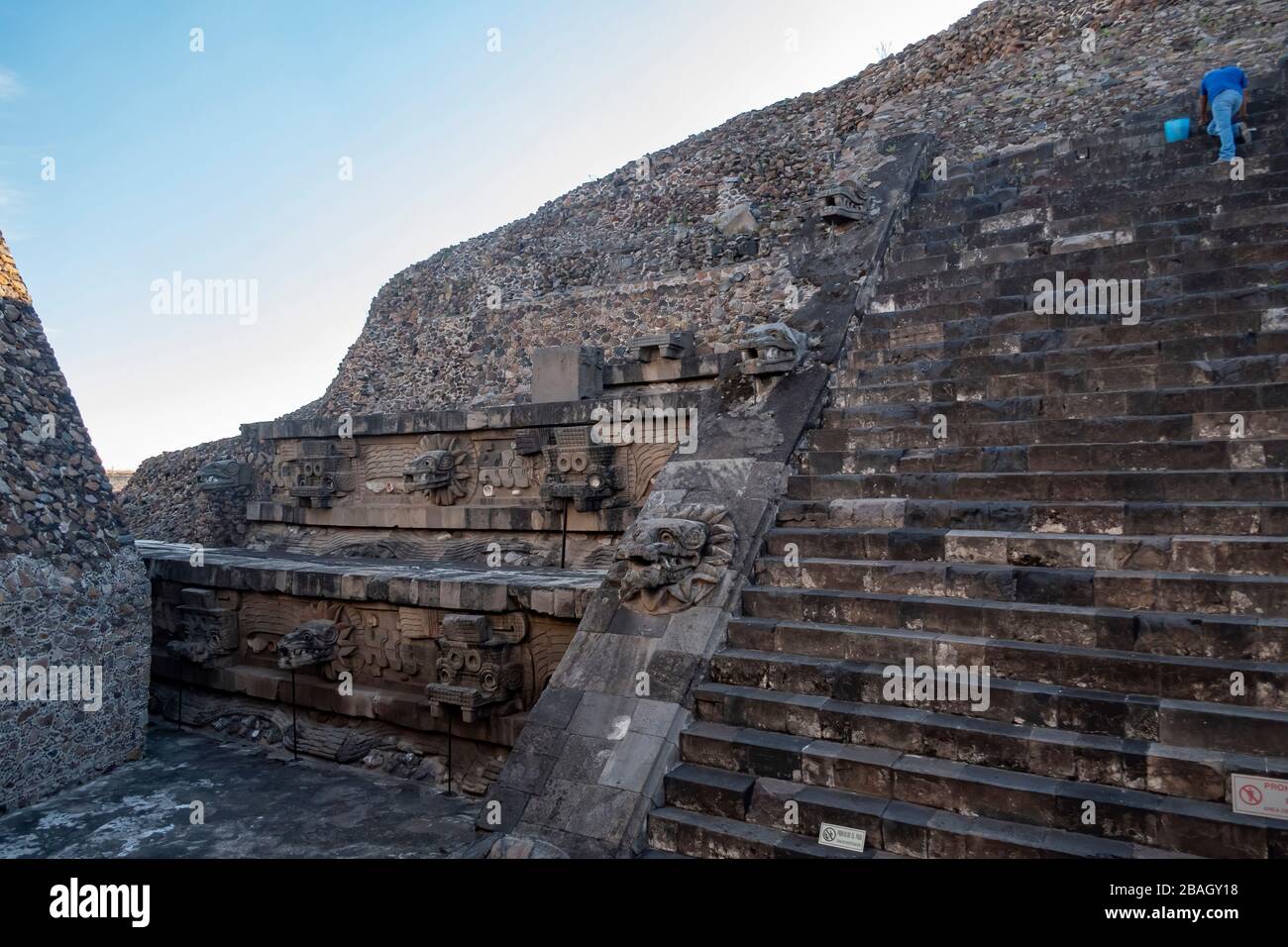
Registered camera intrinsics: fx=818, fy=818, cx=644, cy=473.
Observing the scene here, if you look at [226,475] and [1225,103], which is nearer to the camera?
[1225,103]

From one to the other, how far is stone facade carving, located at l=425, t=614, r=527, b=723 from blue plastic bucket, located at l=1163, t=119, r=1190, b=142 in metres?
8.04

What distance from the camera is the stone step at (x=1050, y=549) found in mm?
4012

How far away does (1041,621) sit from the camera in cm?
411

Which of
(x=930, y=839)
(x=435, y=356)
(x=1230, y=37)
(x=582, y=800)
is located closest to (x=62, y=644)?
(x=582, y=800)

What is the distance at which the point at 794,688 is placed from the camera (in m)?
4.48

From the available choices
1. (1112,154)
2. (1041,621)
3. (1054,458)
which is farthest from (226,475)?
(1112,154)

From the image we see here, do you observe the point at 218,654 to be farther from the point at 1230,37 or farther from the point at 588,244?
the point at 1230,37

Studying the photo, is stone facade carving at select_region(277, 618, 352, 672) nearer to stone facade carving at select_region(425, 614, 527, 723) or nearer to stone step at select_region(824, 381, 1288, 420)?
stone facade carving at select_region(425, 614, 527, 723)

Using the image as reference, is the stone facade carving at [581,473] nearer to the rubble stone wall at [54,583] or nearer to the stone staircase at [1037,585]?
the stone staircase at [1037,585]

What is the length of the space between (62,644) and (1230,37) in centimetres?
1604

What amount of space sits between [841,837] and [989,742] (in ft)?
2.64

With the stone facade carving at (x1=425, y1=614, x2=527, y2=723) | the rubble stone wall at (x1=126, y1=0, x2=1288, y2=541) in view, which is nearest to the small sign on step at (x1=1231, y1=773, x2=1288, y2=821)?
the stone facade carving at (x1=425, y1=614, x2=527, y2=723)

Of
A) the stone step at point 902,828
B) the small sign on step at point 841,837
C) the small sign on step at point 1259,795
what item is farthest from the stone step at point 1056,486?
the small sign on step at point 841,837

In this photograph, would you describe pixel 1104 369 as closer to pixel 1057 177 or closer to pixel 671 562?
pixel 671 562
